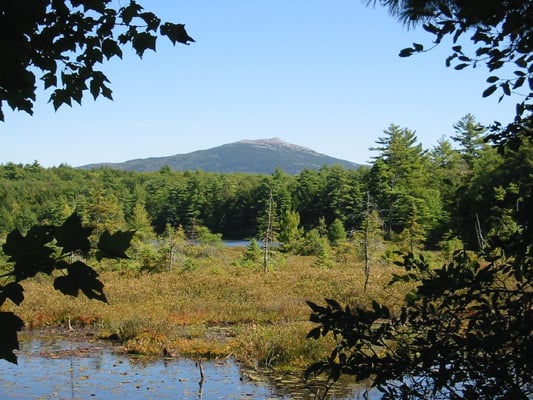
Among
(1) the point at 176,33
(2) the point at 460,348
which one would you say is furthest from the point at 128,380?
(2) the point at 460,348

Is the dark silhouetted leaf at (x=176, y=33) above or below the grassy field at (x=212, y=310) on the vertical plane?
above

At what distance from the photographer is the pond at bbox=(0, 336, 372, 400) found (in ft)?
29.6

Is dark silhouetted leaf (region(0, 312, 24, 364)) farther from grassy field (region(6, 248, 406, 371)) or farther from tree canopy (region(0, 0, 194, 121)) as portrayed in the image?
grassy field (region(6, 248, 406, 371))

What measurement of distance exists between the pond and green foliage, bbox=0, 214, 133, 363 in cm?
818

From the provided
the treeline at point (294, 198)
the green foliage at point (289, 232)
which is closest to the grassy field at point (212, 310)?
the treeline at point (294, 198)

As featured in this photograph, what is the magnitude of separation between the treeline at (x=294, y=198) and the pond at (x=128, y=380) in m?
15.8

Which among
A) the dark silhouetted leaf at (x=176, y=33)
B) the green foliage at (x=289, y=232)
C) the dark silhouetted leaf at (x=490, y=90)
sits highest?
the dark silhouetted leaf at (x=176, y=33)

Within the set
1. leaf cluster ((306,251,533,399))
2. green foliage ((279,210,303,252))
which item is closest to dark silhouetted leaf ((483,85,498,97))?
leaf cluster ((306,251,533,399))

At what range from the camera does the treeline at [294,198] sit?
37.7m

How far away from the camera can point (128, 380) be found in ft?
32.6

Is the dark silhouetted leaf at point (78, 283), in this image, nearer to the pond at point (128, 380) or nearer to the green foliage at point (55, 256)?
the green foliage at point (55, 256)

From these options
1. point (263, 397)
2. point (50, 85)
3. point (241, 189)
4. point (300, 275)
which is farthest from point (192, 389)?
point (241, 189)

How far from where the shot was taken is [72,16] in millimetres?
2693

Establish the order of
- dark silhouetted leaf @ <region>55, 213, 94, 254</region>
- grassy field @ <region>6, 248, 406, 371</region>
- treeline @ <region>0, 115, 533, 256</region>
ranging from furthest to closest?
treeline @ <region>0, 115, 533, 256</region> → grassy field @ <region>6, 248, 406, 371</region> → dark silhouetted leaf @ <region>55, 213, 94, 254</region>
